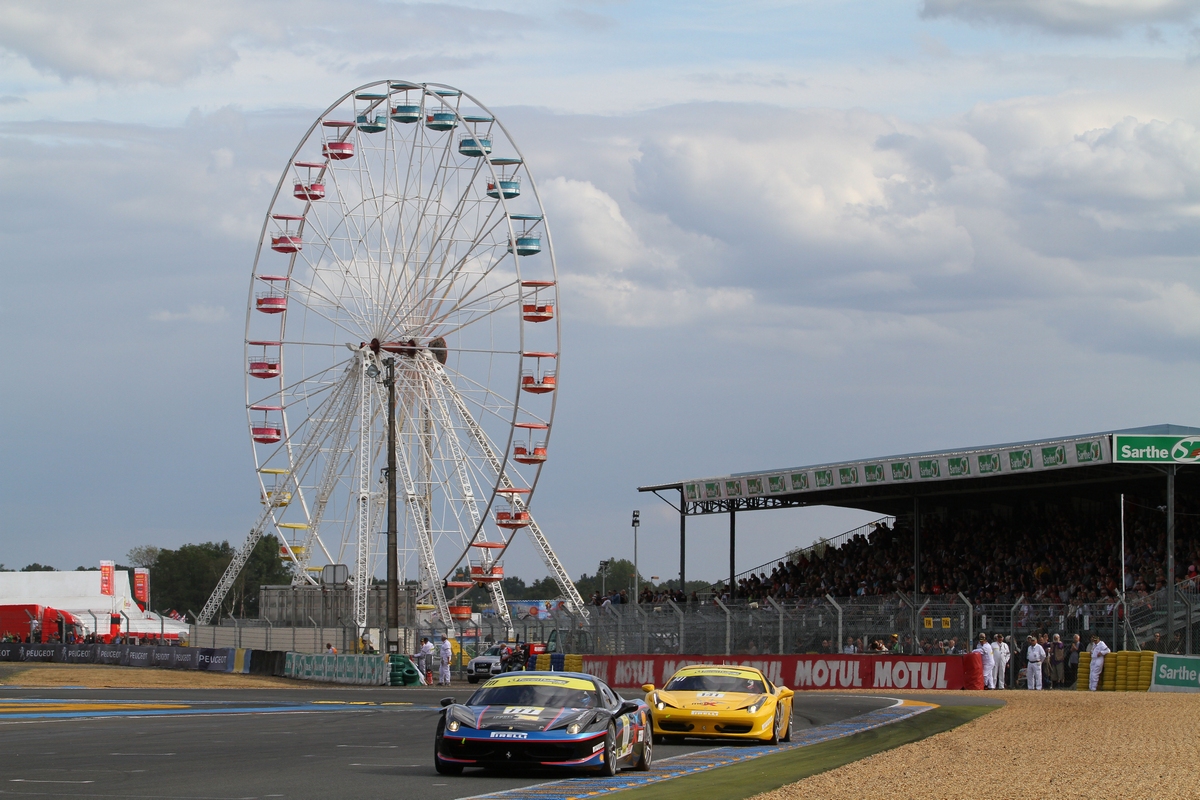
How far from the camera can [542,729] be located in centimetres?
1420

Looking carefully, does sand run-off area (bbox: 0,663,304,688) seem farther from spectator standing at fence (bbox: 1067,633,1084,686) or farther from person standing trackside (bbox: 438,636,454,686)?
spectator standing at fence (bbox: 1067,633,1084,686)

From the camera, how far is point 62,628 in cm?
6228

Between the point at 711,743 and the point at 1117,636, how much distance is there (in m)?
16.8

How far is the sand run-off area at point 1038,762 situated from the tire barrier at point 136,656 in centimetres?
3051

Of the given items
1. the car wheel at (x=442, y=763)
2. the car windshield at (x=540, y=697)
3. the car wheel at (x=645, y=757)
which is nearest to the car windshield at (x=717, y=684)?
the car wheel at (x=645, y=757)

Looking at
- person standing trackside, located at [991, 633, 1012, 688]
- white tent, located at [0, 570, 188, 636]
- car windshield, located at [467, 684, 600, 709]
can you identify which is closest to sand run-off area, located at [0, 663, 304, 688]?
person standing trackside, located at [991, 633, 1012, 688]

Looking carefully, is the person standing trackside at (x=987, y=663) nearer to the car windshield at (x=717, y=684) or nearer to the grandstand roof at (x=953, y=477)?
the grandstand roof at (x=953, y=477)

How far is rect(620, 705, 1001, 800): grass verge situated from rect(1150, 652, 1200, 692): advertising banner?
33.6 ft

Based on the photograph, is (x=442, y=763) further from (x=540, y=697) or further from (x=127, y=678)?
(x=127, y=678)

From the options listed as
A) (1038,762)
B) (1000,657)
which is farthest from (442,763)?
(1000,657)

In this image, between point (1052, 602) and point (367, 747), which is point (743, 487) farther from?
point (367, 747)

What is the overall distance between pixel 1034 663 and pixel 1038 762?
739 inches

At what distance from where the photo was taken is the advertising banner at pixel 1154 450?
34.5 metres

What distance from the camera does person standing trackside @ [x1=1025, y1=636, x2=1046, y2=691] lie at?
3291 centimetres
